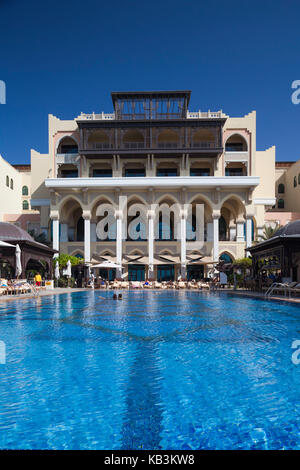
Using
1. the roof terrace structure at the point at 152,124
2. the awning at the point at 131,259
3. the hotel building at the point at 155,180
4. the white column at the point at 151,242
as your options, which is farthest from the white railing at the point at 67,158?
the awning at the point at 131,259

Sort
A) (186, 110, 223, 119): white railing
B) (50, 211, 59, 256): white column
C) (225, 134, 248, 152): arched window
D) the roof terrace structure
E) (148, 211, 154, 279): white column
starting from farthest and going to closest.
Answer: (225, 134, 248, 152): arched window < (186, 110, 223, 119): white railing < (50, 211, 59, 256): white column < the roof terrace structure < (148, 211, 154, 279): white column

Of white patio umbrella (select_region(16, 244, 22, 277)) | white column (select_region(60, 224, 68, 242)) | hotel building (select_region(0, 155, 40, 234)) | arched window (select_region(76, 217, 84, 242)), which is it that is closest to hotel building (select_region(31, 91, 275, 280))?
white column (select_region(60, 224, 68, 242))

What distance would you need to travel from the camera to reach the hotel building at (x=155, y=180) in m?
33.5

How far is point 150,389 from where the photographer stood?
13.5 feet

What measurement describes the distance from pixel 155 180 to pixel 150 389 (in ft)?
98.7

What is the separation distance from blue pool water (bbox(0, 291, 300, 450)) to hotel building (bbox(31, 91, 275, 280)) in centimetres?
2509

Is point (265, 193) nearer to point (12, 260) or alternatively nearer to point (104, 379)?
point (12, 260)

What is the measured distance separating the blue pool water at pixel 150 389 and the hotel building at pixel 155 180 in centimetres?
2509

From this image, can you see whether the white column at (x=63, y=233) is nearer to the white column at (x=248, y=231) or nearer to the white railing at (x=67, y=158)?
the white railing at (x=67, y=158)

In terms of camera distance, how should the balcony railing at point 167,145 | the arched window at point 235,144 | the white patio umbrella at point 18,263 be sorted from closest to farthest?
the white patio umbrella at point 18,263 → the balcony railing at point 167,145 → the arched window at point 235,144

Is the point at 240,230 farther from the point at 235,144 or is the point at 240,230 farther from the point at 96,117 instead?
the point at 96,117

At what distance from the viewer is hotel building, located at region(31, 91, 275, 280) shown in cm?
3347

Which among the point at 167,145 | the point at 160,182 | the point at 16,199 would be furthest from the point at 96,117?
the point at 16,199

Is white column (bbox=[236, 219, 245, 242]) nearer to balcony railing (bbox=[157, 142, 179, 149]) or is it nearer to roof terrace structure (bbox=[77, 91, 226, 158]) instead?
roof terrace structure (bbox=[77, 91, 226, 158])
